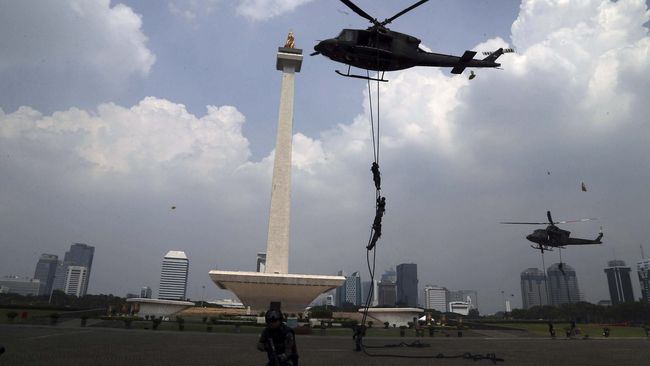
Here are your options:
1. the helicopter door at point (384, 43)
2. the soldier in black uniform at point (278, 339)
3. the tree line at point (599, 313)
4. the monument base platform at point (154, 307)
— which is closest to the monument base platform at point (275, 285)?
the monument base platform at point (154, 307)

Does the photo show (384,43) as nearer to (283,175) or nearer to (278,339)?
(278,339)

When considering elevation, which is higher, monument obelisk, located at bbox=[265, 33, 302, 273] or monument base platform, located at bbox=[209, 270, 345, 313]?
monument obelisk, located at bbox=[265, 33, 302, 273]

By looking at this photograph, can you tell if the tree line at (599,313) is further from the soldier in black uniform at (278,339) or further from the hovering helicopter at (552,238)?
the soldier in black uniform at (278,339)

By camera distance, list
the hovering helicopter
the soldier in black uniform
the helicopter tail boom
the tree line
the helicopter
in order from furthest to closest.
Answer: the tree line → the hovering helicopter → the helicopter tail boom → the helicopter → the soldier in black uniform

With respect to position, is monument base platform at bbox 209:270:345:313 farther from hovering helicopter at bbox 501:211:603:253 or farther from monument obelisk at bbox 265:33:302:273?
hovering helicopter at bbox 501:211:603:253

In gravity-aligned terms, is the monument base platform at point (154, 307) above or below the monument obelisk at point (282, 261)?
below

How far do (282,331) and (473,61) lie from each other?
49.7 feet

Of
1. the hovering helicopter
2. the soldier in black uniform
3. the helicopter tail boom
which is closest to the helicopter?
the helicopter tail boom

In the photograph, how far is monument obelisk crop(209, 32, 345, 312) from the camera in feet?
144

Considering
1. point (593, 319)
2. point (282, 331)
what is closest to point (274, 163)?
point (282, 331)

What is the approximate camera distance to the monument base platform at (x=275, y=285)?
43.6 meters

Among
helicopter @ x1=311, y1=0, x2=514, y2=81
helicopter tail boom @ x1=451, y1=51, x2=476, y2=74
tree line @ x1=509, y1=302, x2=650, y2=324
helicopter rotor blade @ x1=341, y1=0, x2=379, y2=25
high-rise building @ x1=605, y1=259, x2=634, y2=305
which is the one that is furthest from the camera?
high-rise building @ x1=605, y1=259, x2=634, y2=305

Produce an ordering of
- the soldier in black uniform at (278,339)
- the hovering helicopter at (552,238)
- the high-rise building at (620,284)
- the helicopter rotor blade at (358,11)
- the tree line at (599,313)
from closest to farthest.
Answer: the soldier in black uniform at (278,339), the helicopter rotor blade at (358,11), the hovering helicopter at (552,238), the tree line at (599,313), the high-rise building at (620,284)

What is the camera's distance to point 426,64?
56.5ft
